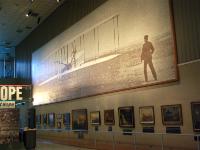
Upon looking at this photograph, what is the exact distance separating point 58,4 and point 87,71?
7539 mm

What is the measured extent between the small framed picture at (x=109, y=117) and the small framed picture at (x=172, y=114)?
149 inches

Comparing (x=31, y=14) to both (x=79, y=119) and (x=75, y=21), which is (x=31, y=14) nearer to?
(x=75, y=21)

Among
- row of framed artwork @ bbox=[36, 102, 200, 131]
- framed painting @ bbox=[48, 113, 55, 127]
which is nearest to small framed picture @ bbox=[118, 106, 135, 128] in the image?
row of framed artwork @ bbox=[36, 102, 200, 131]

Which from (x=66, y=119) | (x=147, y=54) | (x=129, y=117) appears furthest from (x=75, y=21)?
(x=129, y=117)

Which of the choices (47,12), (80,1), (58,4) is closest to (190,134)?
(80,1)

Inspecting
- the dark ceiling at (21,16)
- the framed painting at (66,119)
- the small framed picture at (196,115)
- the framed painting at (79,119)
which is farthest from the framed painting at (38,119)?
the small framed picture at (196,115)

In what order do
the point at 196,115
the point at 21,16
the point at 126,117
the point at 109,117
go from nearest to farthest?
the point at 196,115 → the point at 126,117 → the point at 109,117 → the point at 21,16

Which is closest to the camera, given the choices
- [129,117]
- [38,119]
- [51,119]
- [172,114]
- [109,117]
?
[172,114]

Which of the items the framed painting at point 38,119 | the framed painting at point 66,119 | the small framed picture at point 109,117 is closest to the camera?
the small framed picture at point 109,117

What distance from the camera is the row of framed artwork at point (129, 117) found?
10.9 meters

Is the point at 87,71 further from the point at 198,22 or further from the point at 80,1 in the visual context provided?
the point at 198,22

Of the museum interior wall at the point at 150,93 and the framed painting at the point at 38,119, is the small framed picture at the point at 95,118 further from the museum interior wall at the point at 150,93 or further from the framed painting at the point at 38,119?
the framed painting at the point at 38,119

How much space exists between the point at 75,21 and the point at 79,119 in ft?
22.3

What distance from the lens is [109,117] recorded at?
49.6 feet
